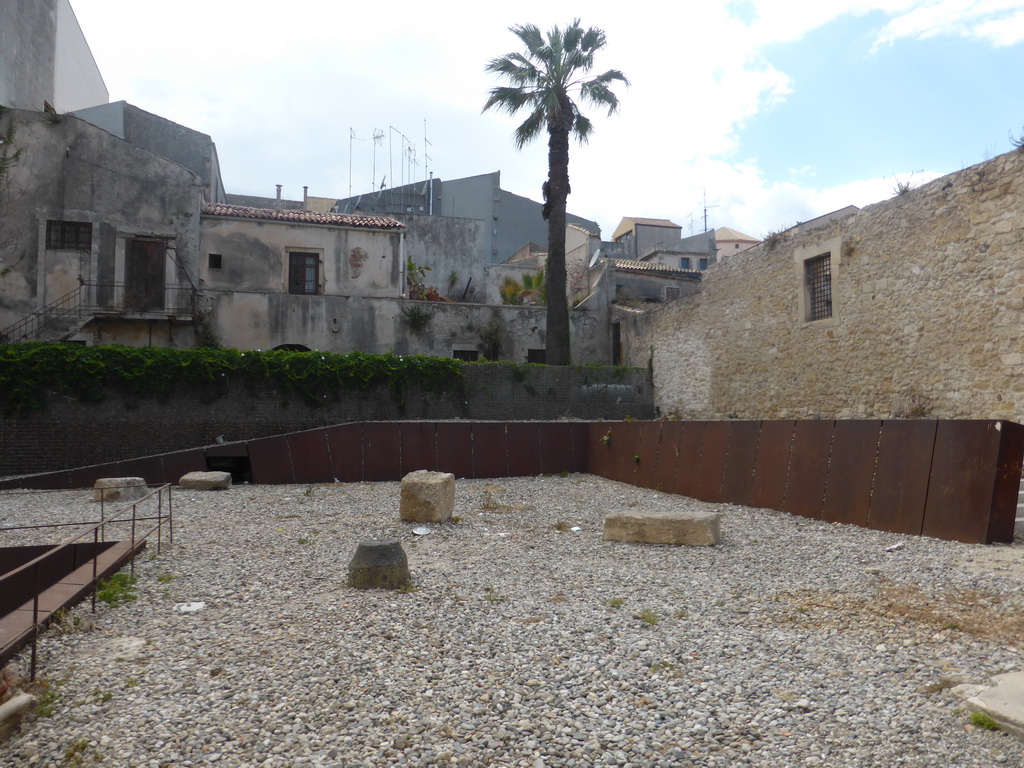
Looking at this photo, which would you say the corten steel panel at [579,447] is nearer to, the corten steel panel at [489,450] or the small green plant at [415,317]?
the corten steel panel at [489,450]

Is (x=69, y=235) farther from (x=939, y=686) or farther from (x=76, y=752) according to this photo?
(x=939, y=686)

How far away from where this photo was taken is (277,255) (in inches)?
916

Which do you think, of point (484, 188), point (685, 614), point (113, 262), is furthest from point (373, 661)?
point (484, 188)

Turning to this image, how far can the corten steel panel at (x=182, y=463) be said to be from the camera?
46.6ft

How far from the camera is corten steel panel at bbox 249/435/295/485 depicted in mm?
14266

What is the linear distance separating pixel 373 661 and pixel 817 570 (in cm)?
413

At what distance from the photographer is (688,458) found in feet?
38.3

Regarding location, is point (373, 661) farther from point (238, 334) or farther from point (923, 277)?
point (238, 334)

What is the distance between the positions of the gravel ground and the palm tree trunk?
13.7 meters

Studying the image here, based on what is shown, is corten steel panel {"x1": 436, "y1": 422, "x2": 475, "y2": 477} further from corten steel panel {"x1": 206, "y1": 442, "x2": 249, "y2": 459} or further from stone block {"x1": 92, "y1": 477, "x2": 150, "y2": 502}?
stone block {"x1": 92, "y1": 477, "x2": 150, "y2": 502}

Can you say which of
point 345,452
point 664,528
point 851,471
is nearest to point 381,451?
point 345,452

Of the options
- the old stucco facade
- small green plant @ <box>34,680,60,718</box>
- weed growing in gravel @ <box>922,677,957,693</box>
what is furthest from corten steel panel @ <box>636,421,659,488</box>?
small green plant @ <box>34,680,60,718</box>

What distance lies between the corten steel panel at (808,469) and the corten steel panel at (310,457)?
28.7ft

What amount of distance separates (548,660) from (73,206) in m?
22.1
